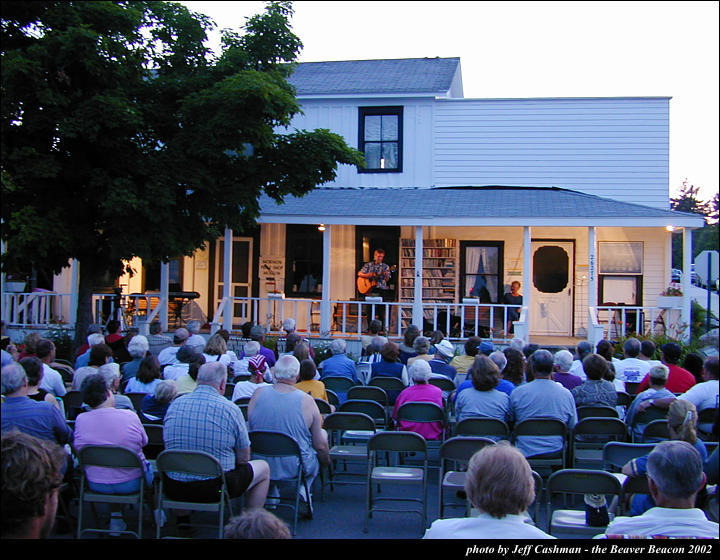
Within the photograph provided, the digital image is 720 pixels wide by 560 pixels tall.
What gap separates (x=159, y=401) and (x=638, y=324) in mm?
10932

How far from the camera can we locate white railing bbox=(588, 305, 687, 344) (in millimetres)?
13586

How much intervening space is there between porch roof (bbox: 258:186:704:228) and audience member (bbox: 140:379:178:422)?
9062 millimetres

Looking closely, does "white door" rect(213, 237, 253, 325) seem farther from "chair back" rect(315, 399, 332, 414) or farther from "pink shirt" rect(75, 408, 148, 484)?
"pink shirt" rect(75, 408, 148, 484)

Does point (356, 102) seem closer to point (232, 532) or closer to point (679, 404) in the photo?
point (679, 404)

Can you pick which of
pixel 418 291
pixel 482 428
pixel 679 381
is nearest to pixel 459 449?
pixel 482 428

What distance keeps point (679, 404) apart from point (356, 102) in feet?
47.1

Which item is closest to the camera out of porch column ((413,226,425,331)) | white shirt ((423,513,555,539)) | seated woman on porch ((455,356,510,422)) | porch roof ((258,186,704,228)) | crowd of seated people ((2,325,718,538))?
white shirt ((423,513,555,539))

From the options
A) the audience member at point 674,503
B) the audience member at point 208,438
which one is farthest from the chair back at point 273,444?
the audience member at point 674,503

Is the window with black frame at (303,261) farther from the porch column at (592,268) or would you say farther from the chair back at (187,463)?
the chair back at (187,463)

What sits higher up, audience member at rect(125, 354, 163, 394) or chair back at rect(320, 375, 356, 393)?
audience member at rect(125, 354, 163, 394)

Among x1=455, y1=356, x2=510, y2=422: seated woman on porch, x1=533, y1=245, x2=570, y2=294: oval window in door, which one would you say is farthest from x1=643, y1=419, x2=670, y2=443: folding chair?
x1=533, y1=245, x2=570, y2=294: oval window in door

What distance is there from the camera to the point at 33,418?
5.04 meters

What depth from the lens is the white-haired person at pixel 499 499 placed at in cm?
307

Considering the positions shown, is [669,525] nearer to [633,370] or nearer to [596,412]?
[596,412]
